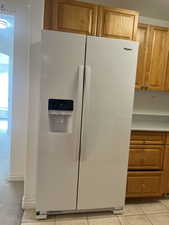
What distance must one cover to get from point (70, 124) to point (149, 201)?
1.62m

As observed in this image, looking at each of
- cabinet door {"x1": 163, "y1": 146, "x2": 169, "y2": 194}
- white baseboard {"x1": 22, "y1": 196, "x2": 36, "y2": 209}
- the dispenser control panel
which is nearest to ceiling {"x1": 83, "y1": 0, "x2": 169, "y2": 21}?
the dispenser control panel

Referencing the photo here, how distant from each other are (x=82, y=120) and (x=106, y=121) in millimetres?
269

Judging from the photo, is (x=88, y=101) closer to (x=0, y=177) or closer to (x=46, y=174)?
(x=46, y=174)

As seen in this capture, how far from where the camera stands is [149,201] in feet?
8.63

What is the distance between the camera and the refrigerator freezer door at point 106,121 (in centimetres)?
200

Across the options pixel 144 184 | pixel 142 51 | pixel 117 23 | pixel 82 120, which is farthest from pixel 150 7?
pixel 144 184

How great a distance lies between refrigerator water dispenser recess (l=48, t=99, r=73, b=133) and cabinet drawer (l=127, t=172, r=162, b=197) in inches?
42.5

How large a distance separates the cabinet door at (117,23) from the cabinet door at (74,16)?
9cm

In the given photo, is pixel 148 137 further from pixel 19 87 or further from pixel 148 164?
pixel 19 87

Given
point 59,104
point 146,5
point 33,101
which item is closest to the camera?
point 59,104

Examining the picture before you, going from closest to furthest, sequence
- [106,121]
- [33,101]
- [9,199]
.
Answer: [106,121] < [33,101] < [9,199]

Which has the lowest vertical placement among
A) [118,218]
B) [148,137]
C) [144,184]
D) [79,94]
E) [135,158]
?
[118,218]

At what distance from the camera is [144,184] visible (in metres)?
2.49

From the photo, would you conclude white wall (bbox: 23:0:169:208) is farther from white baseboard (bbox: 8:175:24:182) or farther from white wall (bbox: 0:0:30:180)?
white baseboard (bbox: 8:175:24:182)
